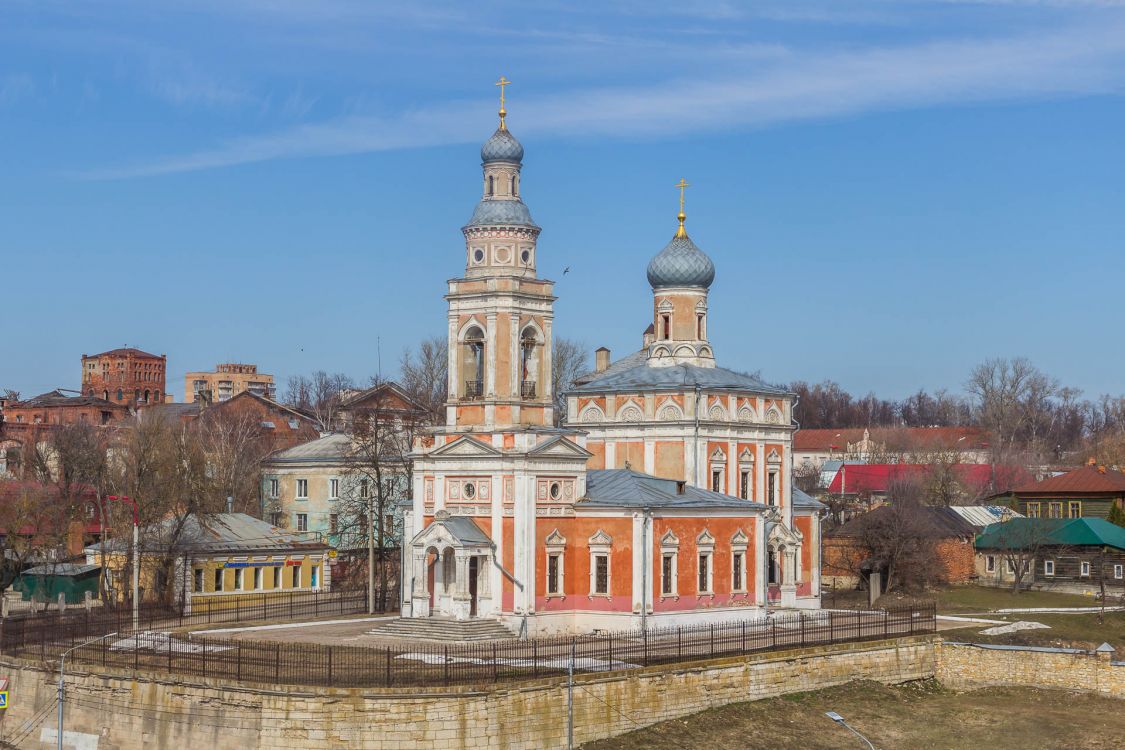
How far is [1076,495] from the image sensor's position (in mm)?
74438

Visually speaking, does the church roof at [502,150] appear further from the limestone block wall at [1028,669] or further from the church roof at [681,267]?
the limestone block wall at [1028,669]

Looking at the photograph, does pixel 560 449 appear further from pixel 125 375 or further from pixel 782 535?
pixel 125 375

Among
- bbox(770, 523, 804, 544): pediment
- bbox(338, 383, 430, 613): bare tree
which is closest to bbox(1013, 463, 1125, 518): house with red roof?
bbox(770, 523, 804, 544): pediment

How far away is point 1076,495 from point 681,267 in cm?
2847

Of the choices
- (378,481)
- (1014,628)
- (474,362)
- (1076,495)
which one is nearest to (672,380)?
(474,362)

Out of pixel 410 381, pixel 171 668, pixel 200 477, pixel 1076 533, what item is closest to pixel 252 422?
pixel 410 381

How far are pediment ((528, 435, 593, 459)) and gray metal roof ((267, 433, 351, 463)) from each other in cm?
2297

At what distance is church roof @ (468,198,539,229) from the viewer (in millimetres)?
45781

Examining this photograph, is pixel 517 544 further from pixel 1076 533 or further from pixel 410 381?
pixel 410 381

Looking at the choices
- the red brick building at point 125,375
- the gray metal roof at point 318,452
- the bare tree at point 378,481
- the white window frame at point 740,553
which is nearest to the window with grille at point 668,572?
the white window frame at point 740,553

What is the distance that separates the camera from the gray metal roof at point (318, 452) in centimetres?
6762

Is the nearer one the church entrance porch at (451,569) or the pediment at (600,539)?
the church entrance porch at (451,569)

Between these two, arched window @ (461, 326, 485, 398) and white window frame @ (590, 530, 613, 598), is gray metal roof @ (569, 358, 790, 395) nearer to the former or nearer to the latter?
arched window @ (461, 326, 485, 398)

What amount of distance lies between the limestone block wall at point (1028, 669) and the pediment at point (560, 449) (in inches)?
422
